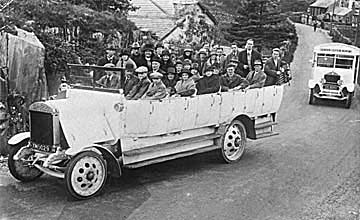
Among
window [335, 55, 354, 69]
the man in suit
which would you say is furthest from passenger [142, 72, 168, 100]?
window [335, 55, 354, 69]

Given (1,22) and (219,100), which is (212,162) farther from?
(1,22)

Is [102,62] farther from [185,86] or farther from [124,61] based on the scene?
[185,86]

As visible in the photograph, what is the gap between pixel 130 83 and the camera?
31.0ft

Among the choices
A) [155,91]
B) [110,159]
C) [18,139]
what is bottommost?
[110,159]

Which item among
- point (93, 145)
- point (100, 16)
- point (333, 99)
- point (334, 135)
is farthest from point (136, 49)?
point (333, 99)

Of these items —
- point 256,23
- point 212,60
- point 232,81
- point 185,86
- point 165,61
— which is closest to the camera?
point 185,86

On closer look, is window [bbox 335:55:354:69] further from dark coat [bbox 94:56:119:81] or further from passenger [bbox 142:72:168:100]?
passenger [bbox 142:72:168:100]

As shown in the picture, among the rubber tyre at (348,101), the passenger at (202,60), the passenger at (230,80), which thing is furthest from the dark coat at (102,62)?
the rubber tyre at (348,101)

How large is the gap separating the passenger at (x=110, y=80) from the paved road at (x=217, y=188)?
1.53 m

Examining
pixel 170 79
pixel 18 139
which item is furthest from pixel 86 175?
pixel 170 79

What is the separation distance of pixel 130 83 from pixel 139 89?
0.56 feet

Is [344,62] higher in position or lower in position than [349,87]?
higher

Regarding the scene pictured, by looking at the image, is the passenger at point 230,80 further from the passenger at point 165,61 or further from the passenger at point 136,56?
the passenger at point 136,56

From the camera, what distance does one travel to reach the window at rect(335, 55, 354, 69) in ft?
65.0
